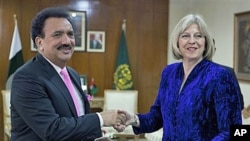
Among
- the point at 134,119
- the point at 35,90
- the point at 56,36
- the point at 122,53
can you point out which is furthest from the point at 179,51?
the point at 122,53

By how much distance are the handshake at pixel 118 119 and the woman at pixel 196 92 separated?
0.23 meters

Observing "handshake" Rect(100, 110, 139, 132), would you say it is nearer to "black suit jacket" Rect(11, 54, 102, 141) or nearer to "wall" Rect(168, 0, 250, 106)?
"black suit jacket" Rect(11, 54, 102, 141)

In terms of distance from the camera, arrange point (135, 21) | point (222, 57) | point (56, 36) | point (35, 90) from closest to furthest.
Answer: point (35, 90)
point (56, 36)
point (222, 57)
point (135, 21)

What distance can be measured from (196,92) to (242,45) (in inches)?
139

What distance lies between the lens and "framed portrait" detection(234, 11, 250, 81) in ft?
16.1

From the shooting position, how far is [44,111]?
5.27 feet

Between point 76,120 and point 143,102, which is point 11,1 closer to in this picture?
point 143,102

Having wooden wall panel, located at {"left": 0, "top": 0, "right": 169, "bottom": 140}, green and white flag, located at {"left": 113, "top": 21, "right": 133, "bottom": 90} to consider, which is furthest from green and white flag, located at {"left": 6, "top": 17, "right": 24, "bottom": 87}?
green and white flag, located at {"left": 113, "top": 21, "right": 133, "bottom": 90}

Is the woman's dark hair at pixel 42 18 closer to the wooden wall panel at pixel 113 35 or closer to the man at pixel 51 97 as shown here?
the man at pixel 51 97

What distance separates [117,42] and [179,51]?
179 inches

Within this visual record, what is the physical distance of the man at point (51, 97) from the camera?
1608mm

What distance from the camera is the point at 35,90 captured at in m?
1.62

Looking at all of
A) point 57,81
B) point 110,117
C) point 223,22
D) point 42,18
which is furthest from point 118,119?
point 223,22

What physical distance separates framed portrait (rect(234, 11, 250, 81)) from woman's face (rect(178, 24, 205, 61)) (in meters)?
3.28
